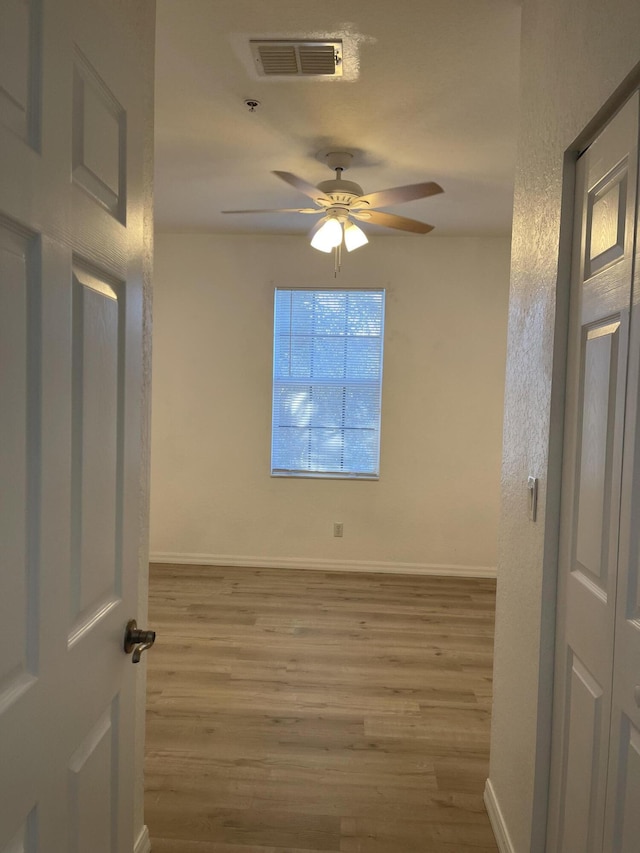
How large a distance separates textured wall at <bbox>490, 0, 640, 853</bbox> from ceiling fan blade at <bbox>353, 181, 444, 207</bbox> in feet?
2.75

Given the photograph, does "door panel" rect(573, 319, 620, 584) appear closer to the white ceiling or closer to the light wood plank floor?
the light wood plank floor

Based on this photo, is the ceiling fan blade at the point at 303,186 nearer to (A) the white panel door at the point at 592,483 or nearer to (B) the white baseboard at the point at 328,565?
(A) the white panel door at the point at 592,483

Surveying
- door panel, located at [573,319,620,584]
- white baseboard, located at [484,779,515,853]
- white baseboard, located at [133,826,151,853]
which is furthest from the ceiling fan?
white baseboard, located at [133,826,151,853]

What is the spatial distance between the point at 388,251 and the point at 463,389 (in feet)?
4.22

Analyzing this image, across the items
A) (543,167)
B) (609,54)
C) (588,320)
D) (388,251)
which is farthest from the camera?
(388,251)

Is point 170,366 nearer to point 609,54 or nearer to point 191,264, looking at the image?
point 191,264

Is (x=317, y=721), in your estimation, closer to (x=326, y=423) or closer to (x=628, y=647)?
(x=628, y=647)

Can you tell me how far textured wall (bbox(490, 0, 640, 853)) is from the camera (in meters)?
1.59

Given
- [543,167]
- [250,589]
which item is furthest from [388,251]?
[543,167]

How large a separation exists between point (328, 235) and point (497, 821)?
275cm

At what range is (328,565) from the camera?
525cm

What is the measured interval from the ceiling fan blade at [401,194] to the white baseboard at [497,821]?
247 centimetres

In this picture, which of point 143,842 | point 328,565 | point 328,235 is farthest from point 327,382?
point 143,842

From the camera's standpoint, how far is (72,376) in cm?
98
